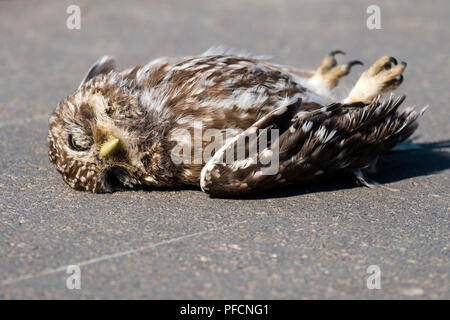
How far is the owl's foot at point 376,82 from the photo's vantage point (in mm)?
5562

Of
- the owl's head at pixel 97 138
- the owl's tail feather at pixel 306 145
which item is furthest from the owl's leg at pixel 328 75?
Answer: the owl's head at pixel 97 138

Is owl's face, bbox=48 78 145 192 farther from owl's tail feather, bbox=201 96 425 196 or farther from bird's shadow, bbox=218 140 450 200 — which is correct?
bird's shadow, bbox=218 140 450 200

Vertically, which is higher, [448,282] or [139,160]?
[139,160]

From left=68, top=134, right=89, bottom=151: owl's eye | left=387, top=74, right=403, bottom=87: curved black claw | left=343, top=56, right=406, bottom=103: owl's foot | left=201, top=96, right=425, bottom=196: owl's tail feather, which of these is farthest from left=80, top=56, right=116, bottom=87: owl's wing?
left=387, top=74, right=403, bottom=87: curved black claw

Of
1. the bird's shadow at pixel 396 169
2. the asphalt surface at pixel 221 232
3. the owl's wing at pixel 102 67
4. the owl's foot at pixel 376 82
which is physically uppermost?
the owl's wing at pixel 102 67

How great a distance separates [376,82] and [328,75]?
69 cm

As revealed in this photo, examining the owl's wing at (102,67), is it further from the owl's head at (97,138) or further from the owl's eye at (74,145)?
the owl's eye at (74,145)

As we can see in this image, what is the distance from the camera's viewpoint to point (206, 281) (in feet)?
12.7

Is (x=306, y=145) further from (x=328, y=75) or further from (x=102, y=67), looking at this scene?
(x=102, y=67)

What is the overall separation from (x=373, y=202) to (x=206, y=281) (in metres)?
1.72

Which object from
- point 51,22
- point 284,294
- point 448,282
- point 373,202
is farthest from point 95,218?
point 51,22

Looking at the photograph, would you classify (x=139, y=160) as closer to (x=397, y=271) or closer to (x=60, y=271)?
(x=60, y=271)

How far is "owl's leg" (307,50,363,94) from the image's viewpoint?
20.2 feet

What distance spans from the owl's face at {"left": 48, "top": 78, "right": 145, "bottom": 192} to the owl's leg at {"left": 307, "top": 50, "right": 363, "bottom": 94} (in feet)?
6.27
